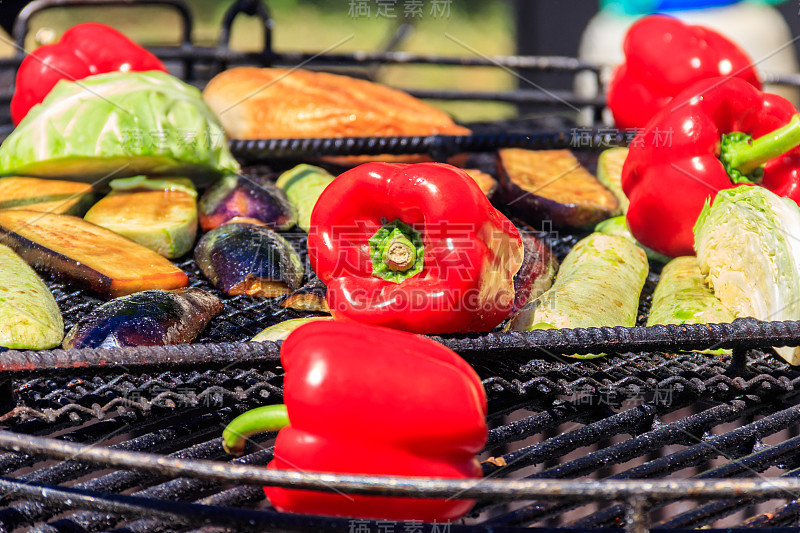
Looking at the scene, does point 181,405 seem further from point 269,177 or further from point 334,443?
point 269,177

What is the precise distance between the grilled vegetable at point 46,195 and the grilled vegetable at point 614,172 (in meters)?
1.87

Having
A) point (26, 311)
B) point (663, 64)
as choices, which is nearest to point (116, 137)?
point (26, 311)

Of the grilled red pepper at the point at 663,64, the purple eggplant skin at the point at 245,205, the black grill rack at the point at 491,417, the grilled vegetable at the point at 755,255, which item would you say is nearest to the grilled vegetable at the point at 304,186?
the purple eggplant skin at the point at 245,205

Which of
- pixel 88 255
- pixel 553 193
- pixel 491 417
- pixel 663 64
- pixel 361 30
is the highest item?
pixel 663 64

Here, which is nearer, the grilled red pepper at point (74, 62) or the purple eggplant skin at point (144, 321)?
the purple eggplant skin at point (144, 321)

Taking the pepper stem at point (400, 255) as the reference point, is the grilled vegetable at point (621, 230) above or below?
below

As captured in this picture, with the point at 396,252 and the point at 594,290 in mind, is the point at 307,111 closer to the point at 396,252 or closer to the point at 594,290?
the point at 396,252

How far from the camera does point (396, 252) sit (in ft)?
6.02

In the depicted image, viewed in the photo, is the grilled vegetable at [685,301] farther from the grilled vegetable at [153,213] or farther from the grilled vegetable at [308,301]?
the grilled vegetable at [153,213]

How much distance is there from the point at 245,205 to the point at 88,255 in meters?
0.59

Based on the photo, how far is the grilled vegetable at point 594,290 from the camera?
6.34 feet

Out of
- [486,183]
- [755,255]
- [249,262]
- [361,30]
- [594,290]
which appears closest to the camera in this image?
[755,255]

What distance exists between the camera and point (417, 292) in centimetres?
177

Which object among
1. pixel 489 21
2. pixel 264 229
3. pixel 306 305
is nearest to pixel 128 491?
pixel 306 305
